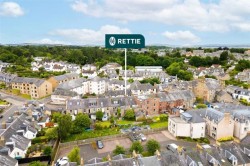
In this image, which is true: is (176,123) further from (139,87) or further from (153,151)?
(139,87)

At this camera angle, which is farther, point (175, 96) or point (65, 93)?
point (65, 93)

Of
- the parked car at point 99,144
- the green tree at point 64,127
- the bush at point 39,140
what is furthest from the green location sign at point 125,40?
the bush at point 39,140

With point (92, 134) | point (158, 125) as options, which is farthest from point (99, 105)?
point (158, 125)

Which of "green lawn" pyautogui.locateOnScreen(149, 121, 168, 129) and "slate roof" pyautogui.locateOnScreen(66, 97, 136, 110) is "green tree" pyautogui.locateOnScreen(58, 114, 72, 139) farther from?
"green lawn" pyautogui.locateOnScreen(149, 121, 168, 129)

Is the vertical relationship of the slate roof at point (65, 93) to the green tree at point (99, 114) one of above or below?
above

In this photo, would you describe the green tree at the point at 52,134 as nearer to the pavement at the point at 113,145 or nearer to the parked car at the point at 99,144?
the pavement at the point at 113,145

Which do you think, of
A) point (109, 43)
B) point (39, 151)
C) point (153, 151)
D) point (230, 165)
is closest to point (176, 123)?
point (153, 151)

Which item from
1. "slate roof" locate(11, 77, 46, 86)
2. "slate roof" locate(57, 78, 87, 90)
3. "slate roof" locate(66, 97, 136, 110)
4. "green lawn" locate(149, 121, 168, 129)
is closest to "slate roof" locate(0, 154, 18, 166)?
"slate roof" locate(66, 97, 136, 110)

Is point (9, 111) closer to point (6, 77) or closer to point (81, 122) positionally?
point (81, 122)
